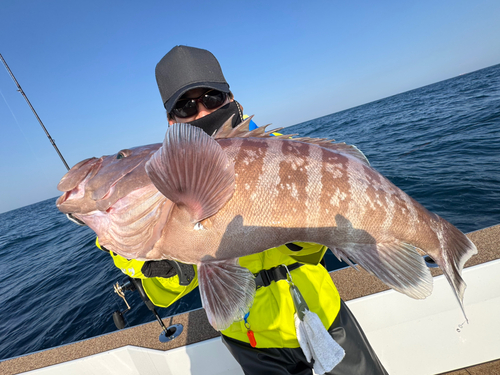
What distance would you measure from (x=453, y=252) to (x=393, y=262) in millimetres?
479

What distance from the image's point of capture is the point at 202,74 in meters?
2.54

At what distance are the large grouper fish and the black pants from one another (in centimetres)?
76

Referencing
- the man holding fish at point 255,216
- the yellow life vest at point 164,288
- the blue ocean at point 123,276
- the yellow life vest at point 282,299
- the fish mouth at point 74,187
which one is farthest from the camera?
the blue ocean at point 123,276

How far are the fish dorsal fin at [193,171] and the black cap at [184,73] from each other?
1422mm

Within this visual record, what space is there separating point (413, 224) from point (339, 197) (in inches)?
22.0

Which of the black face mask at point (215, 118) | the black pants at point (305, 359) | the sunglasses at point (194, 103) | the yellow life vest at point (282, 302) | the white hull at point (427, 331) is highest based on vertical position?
the sunglasses at point (194, 103)

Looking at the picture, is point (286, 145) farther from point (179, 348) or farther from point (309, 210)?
point (179, 348)

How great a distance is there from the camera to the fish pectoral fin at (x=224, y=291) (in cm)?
132

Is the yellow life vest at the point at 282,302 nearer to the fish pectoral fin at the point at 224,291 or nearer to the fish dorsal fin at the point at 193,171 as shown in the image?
the fish pectoral fin at the point at 224,291

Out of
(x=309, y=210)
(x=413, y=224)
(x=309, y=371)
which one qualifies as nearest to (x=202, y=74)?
(x=309, y=210)

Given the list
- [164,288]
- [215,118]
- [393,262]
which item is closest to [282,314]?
[393,262]

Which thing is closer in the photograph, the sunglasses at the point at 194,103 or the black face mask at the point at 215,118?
the black face mask at the point at 215,118

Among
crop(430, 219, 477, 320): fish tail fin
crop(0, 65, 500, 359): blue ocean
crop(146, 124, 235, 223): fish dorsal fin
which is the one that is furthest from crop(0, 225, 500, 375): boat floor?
crop(146, 124, 235, 223): fish dorsal fin

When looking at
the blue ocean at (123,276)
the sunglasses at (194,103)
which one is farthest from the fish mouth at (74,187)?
the blue ocean at (123,276)
